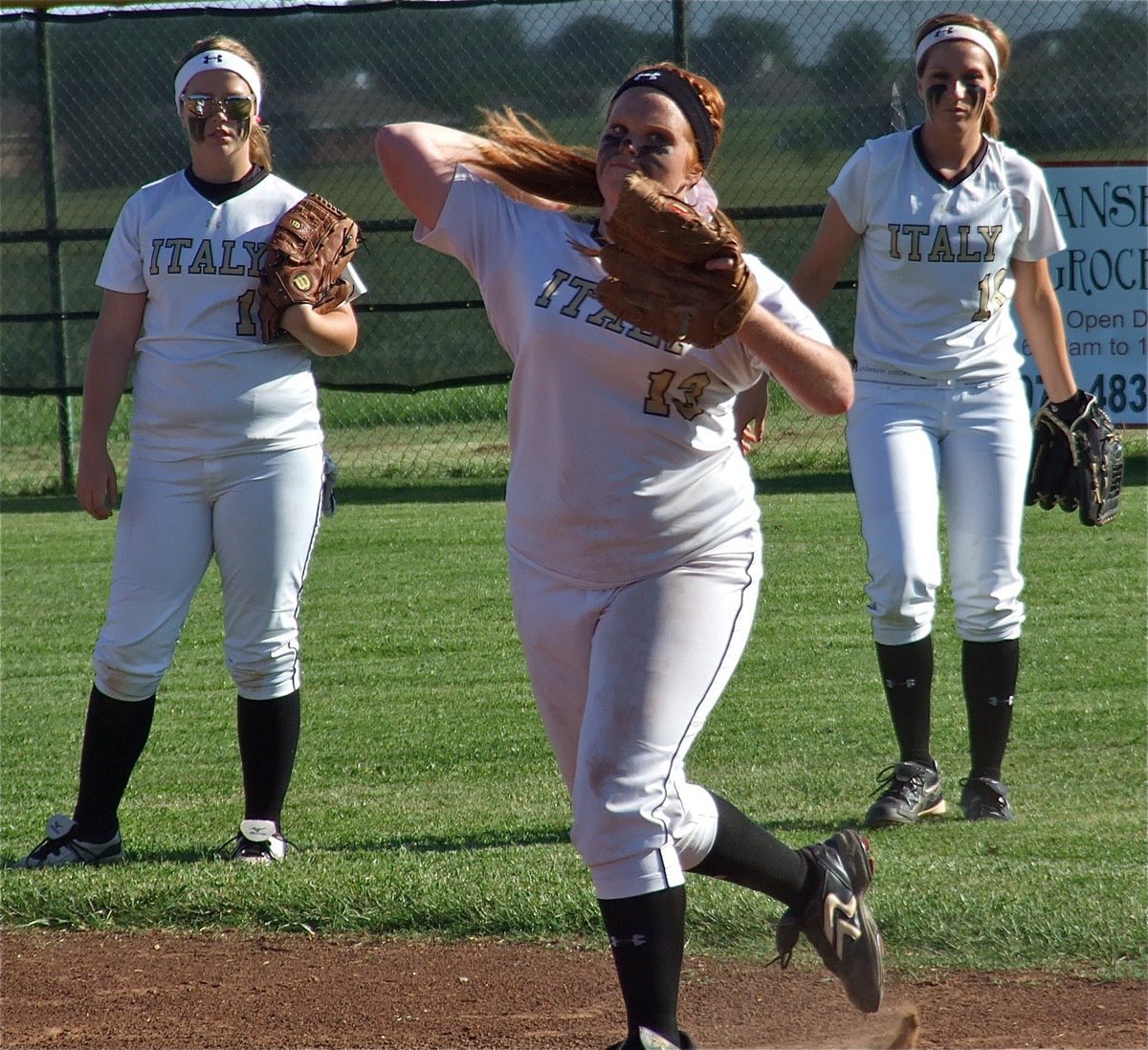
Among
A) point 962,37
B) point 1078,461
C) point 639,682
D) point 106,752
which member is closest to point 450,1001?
point 639,682

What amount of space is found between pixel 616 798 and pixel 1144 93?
10.4m

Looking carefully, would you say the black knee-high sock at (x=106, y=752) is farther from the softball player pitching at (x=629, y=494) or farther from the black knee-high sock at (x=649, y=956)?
the black knee-high sock at (x=649, y=956)

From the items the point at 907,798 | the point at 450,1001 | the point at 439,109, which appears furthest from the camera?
the point at 439,109

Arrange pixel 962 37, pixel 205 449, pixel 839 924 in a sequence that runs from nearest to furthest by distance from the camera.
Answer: pixel 839 924 → pixel 205 449 → pixel 962 37

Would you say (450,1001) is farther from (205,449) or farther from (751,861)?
(205,449)

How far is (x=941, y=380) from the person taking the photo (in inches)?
176

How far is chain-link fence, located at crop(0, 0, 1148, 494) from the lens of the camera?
1145 cm

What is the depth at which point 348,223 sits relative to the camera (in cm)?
436

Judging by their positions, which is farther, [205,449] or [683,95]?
[205,449]

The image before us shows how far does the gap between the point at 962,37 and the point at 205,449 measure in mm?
2400

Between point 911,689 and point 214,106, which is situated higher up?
point 214,106

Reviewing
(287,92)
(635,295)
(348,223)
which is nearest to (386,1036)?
(635,295)

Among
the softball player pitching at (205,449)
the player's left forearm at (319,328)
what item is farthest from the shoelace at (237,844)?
the player's left forearm at (319,328)

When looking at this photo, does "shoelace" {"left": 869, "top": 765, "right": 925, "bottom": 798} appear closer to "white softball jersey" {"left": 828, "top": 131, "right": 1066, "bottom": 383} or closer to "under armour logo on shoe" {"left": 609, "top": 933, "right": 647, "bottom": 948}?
"white softball jersey" {"left": 828, "top": 131, "right": 1066, "bottom": 383}
